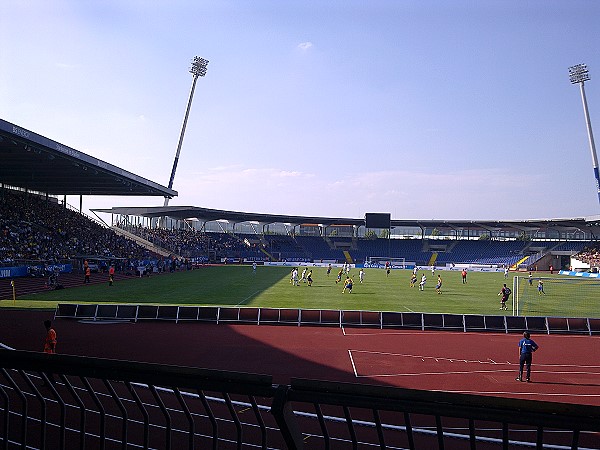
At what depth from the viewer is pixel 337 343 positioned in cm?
2005

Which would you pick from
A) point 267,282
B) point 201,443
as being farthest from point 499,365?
point 267,282

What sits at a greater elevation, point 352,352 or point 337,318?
point 337,318

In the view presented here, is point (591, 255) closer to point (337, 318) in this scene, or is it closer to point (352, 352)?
point (337, 318)

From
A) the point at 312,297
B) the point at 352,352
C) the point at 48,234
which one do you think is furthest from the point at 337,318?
the point at 48,234

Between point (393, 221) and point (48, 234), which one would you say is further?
point (393, 221)

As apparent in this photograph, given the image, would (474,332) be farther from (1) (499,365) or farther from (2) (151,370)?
(2) (151,370)

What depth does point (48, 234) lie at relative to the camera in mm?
50312

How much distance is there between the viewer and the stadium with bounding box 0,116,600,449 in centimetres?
278

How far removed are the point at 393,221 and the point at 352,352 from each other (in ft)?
260

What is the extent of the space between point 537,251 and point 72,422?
92.0m

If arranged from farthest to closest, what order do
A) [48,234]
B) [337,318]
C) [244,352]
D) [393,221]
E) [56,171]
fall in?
1. [393,221]
2. [48,234]
3. [56,171]
4. [337,318]
5. [244,352]

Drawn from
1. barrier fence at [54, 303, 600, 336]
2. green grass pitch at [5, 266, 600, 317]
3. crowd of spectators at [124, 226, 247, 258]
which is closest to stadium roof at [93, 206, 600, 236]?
crowd of spectators at [124, 226, 247, 258]

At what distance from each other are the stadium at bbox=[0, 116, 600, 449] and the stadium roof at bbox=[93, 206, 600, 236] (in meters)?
10.6

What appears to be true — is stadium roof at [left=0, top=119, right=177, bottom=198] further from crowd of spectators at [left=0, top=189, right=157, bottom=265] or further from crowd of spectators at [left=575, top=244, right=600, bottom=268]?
crowd of spectators at [left=575, top=244, right=600, bottom=268]
